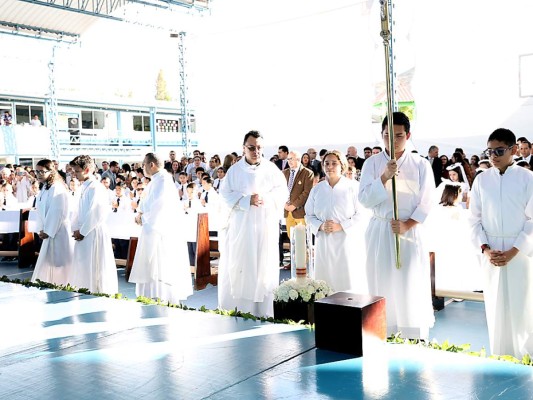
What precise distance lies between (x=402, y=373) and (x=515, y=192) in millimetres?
2411

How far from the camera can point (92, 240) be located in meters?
6.78

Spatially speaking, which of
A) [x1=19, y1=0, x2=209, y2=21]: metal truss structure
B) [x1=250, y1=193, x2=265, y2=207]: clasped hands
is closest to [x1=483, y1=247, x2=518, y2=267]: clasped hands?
[x1=250, y1=193, x2=265, y2=207]: clasped hands

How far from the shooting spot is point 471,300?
6215 mm

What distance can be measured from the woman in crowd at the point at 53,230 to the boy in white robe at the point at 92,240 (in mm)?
193

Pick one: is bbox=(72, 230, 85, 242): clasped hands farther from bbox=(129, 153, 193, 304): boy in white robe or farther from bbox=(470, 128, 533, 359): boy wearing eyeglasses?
bbox=(470, 128, 533, 359): boy wearing eyeglasses

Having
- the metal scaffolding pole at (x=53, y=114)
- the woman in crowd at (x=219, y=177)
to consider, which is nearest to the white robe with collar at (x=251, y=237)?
the woman in crowd at (x=219, y=177)

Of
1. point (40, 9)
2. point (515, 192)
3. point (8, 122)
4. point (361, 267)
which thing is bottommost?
point (361, 267)

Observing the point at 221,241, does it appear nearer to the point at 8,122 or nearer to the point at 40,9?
the point at 40,9

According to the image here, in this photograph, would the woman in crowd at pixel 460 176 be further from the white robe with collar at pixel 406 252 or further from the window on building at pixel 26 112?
the window on building at pixel 26 112

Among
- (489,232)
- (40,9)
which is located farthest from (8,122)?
(489,232)

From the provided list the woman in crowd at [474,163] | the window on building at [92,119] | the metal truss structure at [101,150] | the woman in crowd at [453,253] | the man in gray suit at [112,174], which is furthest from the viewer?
the window on building at [92,119]

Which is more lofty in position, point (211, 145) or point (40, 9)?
point (40, 9)

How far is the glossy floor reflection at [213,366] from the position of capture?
1883mm

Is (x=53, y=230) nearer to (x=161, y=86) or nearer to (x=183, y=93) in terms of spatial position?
(x=183, y=93)
